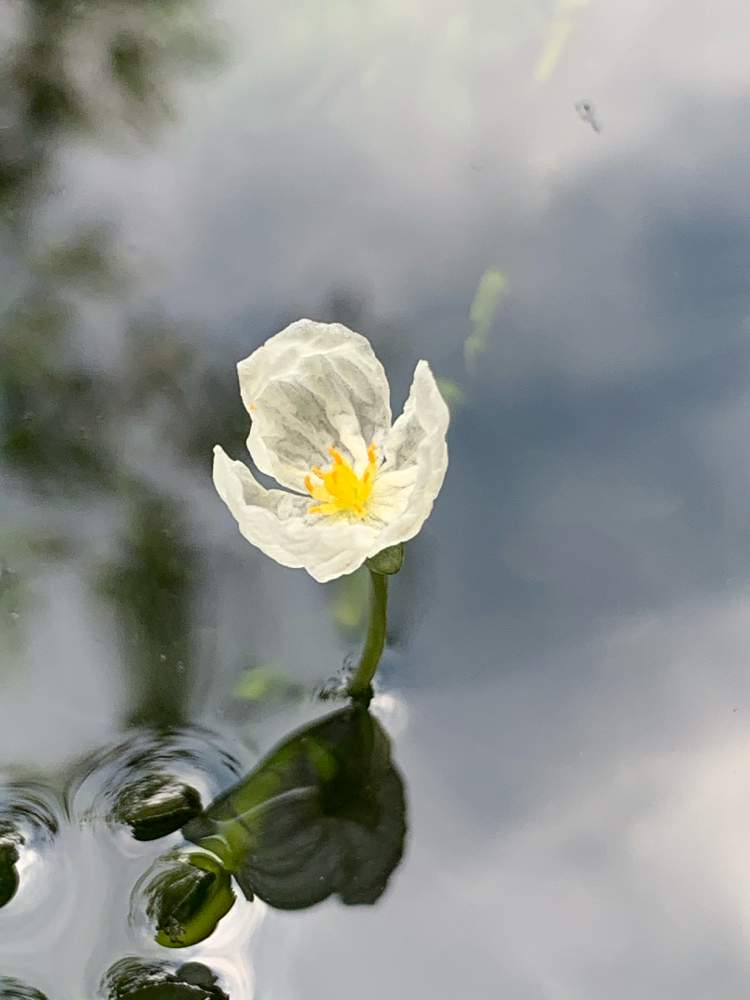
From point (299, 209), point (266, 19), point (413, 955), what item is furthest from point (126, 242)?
point (413, 955)

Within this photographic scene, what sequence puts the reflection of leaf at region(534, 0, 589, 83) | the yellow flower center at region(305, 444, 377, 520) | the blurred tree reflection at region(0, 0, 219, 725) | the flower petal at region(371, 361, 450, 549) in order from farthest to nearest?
the reflection of leaf at region(534, 0, 589, 83) < the blurred tree reflection at region(0, 0, 219, 725) < the yellow flower center at region(305, 444, 377, 520) < the flower petal at region(371, 361, 450, 549)

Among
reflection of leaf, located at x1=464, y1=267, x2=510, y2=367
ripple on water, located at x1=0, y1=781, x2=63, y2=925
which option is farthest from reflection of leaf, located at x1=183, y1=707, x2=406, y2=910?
reflection of leaf, located at x1=464, y1=267, x2=510, y2=367

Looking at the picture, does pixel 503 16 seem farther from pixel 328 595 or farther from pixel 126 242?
pixel 328 595

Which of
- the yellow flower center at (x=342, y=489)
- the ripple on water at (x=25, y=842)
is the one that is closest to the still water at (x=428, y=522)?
the ripple on water at (x=25, y=842)

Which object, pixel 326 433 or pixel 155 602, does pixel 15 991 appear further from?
pixel 326 433

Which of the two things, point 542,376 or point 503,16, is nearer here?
point 542,376

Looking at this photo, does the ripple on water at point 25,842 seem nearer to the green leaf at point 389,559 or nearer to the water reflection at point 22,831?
the water reflection at point 22,831

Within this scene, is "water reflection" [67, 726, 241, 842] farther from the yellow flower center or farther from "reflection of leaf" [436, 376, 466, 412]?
"reflection of leaf" [436, 376, 466, 412]
